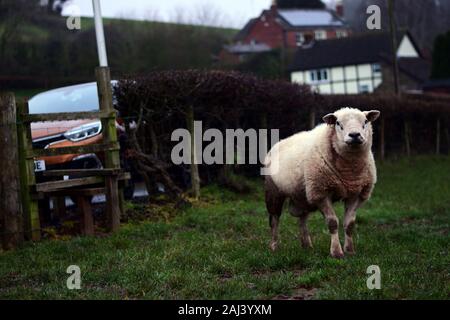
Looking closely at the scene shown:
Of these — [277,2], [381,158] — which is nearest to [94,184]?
[381,158]

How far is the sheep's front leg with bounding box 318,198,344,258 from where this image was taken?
24.1ft

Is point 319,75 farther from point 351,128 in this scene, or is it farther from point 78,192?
point 351,128

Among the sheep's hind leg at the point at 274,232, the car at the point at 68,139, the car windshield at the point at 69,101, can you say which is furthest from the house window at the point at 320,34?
the sheep's hind leg at the point at 274,232

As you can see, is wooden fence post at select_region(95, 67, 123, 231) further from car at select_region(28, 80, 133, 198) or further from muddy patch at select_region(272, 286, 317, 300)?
muddy patch at select_region(272, 286, 317, 300)

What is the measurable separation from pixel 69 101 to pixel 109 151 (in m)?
2.86

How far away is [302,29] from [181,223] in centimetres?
6945

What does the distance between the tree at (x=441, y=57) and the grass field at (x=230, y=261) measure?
46.6 meters

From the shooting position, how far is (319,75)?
211 ft

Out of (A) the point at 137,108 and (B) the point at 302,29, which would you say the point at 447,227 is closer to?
(A) the point at 137,108

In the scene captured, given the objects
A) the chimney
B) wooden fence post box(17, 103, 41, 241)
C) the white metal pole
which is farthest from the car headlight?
the chimney

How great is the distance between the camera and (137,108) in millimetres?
12047

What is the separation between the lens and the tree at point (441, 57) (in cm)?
5509

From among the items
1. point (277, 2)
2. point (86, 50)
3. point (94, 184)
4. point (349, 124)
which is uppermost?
point (277, 2)

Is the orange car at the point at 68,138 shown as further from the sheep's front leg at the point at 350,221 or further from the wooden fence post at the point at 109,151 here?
the sheep's front leg at the point at 350,221
